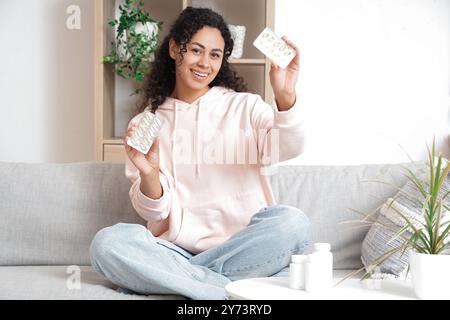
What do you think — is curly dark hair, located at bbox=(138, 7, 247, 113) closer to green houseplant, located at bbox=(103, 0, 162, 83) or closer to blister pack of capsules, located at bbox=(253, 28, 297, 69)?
blister pack of capsules, located at bbox=(253, 28, 297, 69)

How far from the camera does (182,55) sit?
80.4 inches

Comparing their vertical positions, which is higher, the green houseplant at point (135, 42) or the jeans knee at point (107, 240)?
the green houseplant at point (135, 42)

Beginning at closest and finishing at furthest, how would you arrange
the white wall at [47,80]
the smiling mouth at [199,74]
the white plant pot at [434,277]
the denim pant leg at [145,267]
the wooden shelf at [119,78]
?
the white plant pot at [434,277], the denim pant leg at [145,267], the smiling mouth at [199,74], the wooden shelf at [119,78], the white wall at [47,80]

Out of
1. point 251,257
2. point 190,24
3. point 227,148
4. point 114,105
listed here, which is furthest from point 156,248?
point 114,105

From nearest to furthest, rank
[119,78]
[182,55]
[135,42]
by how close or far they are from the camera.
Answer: [182,55]
[135,42]
[119,78]

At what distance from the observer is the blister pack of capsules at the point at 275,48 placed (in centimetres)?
166

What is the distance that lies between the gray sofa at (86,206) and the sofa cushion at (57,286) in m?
0.07

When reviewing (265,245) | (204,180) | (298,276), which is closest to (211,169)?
(204,180)

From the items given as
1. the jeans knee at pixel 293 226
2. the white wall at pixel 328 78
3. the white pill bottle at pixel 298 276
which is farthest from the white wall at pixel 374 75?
the white pill bottle at pixel 298 276

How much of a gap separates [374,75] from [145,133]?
5.96ft

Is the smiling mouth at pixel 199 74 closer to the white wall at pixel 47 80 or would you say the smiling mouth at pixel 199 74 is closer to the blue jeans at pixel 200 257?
the blue jeans at pixel 200 257

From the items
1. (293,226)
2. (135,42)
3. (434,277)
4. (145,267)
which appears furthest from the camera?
(135,42)

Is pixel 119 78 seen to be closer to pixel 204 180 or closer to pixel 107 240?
pixel 204 180

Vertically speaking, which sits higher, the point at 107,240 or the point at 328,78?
the point at 328,78
